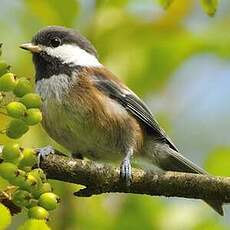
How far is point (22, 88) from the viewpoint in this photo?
1436mm

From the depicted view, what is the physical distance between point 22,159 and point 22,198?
4.2 inches

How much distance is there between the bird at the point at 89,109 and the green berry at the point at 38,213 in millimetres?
1841

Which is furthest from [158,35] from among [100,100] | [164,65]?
[100,100]

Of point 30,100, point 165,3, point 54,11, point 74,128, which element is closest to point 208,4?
point 165,3

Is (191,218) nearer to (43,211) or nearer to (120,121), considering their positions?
(120,121)

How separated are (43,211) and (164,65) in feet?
5.52

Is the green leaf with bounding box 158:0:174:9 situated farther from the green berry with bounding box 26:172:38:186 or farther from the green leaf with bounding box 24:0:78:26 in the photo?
the green leaf with bounding box 24:0:78:26

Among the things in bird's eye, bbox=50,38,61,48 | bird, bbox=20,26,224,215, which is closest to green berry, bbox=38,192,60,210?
bird, bbox=20,26,224,215

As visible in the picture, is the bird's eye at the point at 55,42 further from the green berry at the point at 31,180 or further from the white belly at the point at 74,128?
the green berry at the point at 31,180

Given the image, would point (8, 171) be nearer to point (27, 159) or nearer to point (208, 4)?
point (27, 159)

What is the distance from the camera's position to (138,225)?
2.52 metres

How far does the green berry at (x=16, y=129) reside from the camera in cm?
139

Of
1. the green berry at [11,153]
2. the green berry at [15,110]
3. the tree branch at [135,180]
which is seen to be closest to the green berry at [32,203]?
the green berry at [11,153]

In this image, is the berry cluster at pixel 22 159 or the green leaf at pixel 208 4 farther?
the green leaf at pixel 208 4
